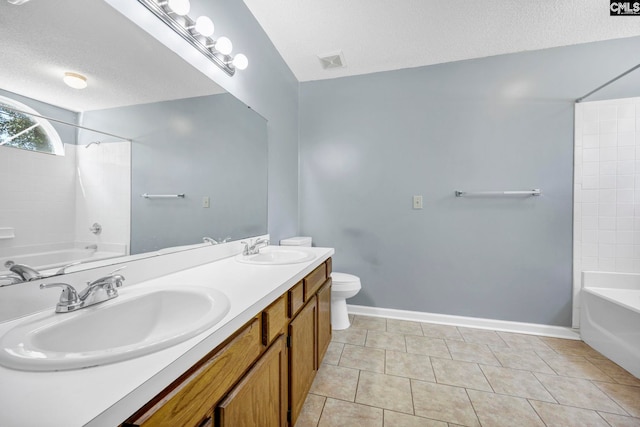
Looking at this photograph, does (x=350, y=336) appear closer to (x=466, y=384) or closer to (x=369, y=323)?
(x=369, y=323)

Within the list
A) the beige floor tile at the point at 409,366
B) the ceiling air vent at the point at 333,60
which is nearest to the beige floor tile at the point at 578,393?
the beige floor tile at the point at 409,366

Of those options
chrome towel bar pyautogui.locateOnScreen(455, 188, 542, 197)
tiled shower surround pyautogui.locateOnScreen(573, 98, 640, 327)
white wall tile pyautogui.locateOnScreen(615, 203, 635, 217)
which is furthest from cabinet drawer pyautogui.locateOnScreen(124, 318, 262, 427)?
white wall tile pyautogui.locateOnScreen(615, 203, 635, 217)

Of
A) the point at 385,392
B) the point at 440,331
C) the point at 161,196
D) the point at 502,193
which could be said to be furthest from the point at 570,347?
the point at 161,196

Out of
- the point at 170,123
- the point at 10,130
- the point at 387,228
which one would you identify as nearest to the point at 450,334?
the point at 387,228

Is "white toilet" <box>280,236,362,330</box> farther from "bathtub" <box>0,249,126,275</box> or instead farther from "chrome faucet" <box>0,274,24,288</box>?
"chrome faucet" <box>0,274,24,288</box>

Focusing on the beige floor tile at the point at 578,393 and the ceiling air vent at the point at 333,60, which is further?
the ceiling air vent at the point at 333,60

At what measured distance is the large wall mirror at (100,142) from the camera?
0.65m

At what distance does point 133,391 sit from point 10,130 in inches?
28.5

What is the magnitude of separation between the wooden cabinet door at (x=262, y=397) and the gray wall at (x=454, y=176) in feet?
5.18

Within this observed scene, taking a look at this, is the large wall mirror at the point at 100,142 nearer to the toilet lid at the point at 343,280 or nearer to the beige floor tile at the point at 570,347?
the toilet lid at the point at 343,280

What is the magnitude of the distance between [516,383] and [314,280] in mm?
1373

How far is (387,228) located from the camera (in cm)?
239

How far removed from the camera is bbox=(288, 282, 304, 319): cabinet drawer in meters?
1.06

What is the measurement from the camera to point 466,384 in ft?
4.80
